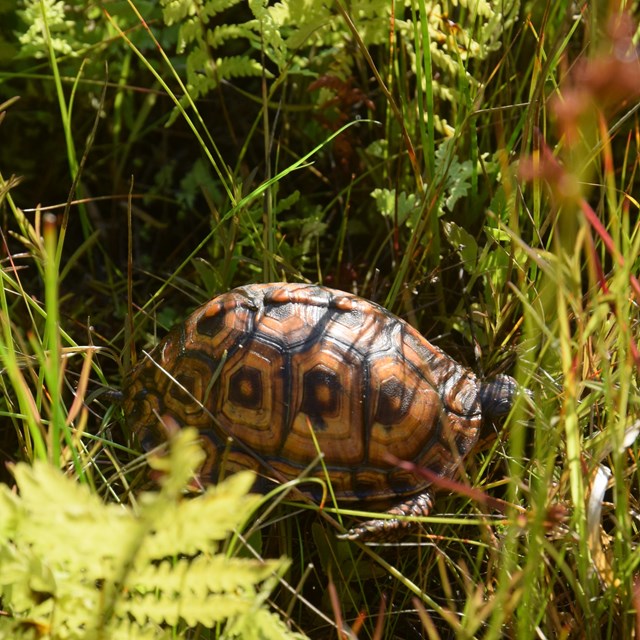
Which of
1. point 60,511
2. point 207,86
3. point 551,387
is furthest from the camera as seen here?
point 207,86

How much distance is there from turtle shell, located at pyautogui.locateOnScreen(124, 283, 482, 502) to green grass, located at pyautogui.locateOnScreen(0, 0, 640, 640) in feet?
0.43

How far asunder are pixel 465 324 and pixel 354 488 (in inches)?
25.4

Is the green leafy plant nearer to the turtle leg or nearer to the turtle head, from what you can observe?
the turtle leg

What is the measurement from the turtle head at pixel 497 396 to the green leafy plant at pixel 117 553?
0.98 metres

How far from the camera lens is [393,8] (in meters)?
2.18

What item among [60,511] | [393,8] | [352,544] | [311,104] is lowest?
[352,544]

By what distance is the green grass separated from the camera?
4.69 ft

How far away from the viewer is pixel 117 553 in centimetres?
99

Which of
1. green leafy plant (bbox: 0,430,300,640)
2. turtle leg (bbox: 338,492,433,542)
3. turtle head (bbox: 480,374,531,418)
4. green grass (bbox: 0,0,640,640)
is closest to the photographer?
green leafy plant (bbox: 0,430,300,640)

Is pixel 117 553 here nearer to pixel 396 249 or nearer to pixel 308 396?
pixel 308 396

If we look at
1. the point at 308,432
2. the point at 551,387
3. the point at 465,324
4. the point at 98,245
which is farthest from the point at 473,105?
the point at 98,245

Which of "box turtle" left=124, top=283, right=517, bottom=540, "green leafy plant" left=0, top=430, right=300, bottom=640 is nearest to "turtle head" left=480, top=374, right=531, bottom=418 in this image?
"box turtle" left=124, top=283, right=517, bottom=540

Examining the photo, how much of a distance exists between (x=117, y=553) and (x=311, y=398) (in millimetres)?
949

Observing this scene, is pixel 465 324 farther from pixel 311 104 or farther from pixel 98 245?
pixel 98 245
